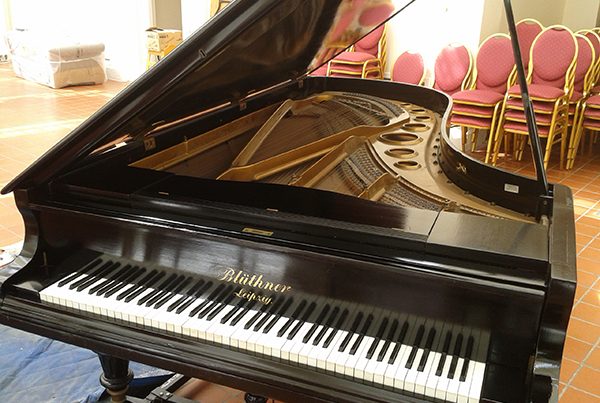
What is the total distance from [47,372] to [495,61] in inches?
188

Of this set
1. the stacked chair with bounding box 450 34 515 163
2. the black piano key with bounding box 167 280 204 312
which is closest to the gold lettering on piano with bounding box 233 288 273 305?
the black piano key with bounding box 167 280 204 312

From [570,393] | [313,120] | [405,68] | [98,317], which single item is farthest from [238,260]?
[405,68]

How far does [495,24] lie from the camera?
6066 millimetres

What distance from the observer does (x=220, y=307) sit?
1564mm

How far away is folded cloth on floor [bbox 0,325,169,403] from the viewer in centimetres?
244

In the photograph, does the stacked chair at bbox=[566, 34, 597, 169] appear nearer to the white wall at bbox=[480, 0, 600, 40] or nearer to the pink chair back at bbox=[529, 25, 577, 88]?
the pink chair back at bbox=[529, 25, 577, 88]

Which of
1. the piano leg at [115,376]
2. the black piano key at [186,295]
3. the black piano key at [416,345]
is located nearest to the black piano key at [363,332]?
the black piano key at [416,345]

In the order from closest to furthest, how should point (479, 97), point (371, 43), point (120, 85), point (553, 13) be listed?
point (479, 97) < point (371, 43) < point (553, 13) < point (120, 85)

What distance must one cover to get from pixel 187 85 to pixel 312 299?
0.79 m

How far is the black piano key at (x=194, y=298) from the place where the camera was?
1567mm

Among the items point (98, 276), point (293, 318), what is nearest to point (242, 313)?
point (293, 318)

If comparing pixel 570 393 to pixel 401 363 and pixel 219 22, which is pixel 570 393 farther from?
pixel 219 22

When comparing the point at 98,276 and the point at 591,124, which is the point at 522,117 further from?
the point at 98,276

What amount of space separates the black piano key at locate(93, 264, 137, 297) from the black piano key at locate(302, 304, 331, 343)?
55 cm
